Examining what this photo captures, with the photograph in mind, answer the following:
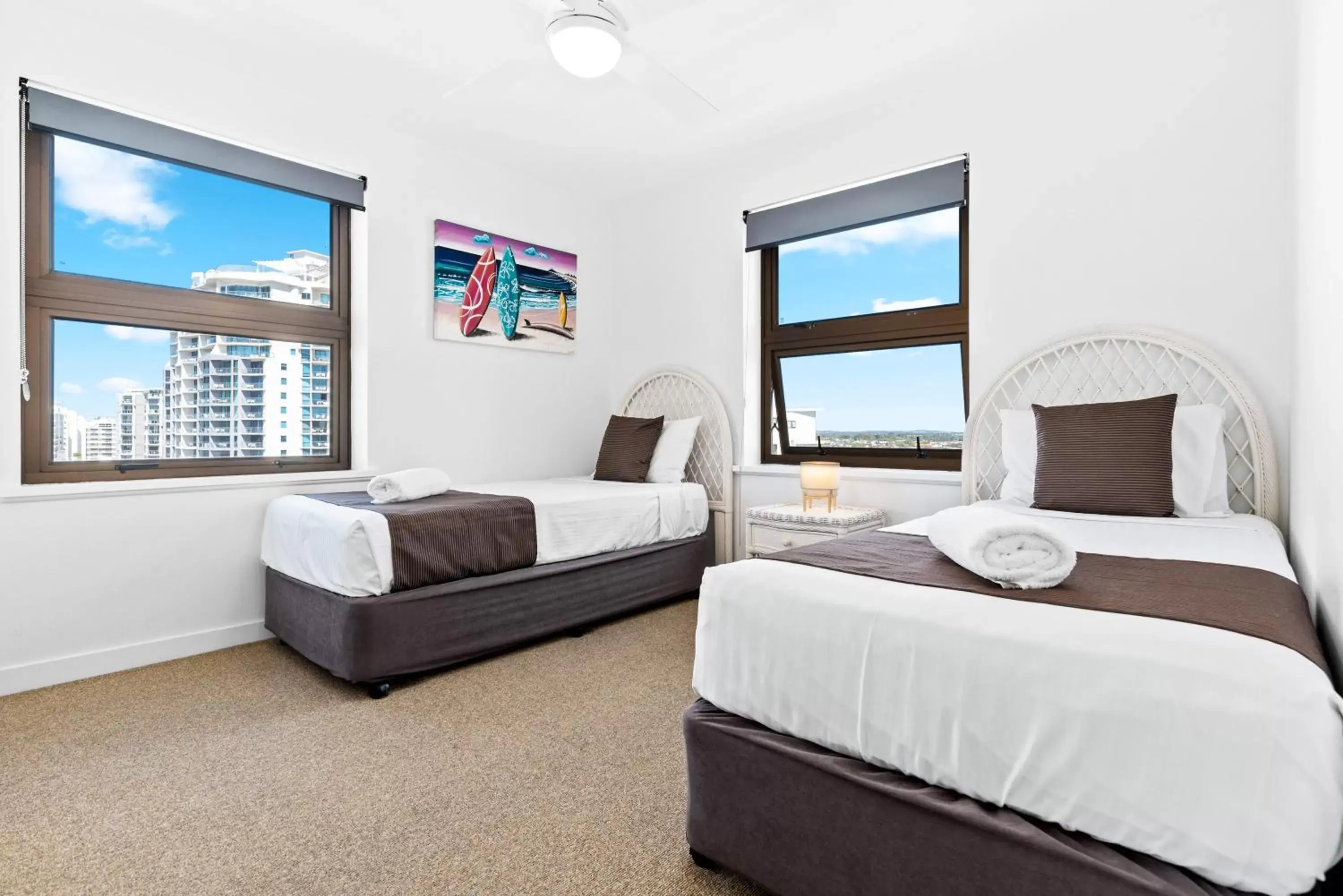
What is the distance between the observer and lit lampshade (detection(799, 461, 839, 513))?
340 cm

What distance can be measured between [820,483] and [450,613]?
1.87m

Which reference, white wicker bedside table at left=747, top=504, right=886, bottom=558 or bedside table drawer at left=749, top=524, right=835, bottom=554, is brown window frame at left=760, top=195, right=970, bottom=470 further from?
bedside table drawer at left=749, top=524, right=835, bottom=554

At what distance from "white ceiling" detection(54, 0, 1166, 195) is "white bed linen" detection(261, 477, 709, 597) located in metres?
1.77

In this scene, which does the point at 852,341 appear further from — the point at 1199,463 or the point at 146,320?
the point at 146,320

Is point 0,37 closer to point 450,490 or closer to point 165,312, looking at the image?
point 165,312

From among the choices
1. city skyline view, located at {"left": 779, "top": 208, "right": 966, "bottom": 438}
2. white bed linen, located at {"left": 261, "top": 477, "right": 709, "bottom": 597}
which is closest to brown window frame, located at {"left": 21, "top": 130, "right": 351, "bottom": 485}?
white bed linen, located at {"left": 261, "top": 477, "right": 709, "bottom": 597}

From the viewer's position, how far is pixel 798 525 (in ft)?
10.7

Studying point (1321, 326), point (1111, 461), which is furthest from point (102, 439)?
point (1321, 326)

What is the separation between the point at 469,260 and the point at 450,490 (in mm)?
1495

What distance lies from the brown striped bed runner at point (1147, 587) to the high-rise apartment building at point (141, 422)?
2.95 meters

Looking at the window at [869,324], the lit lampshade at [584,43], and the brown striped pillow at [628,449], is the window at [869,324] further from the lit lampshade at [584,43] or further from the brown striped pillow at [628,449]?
the lit lampshade at [584,43]

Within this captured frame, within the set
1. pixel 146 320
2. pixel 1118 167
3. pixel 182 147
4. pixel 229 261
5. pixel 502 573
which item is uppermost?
pixel 182 147

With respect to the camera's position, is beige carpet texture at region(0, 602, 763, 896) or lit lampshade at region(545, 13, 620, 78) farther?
lit lampshade at region(545, 13, 620, 78)

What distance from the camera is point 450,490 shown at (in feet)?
11.0
